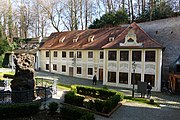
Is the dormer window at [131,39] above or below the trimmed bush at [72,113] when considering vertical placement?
above

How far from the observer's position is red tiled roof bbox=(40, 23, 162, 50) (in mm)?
29778

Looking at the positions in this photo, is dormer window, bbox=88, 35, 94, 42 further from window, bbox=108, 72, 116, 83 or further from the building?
window, bbox=108, 72, 116, 83

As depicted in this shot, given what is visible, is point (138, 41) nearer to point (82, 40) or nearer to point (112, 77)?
point (112, 77)

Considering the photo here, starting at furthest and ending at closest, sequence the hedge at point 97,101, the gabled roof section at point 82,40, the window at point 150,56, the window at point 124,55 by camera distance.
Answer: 1. the gabled roof section at point 82,40
2. the window at point 124,55
3. the window at point 150,56
4. the hedge at point 97,101

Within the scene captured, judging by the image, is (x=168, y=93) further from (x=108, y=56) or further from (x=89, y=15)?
(x=89, y=15)

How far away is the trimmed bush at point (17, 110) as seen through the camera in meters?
13.9

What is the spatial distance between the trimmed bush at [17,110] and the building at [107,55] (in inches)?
687

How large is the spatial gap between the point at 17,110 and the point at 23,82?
4122 millimetres

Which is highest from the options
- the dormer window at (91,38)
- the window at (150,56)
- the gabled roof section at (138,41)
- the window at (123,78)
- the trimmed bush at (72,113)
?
the dormer window at (91,38)

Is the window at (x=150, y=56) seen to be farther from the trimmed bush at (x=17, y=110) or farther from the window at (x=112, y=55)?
the trimmed bush at (x=17, y=110)

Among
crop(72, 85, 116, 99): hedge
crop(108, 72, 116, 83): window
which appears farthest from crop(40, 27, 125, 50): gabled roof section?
crop(72, 85, 116, 99): hedge

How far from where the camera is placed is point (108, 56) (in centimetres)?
3116

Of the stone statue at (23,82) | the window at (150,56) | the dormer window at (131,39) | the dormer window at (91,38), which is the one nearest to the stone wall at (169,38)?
the window at (150,56)

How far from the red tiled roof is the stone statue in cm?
1431
